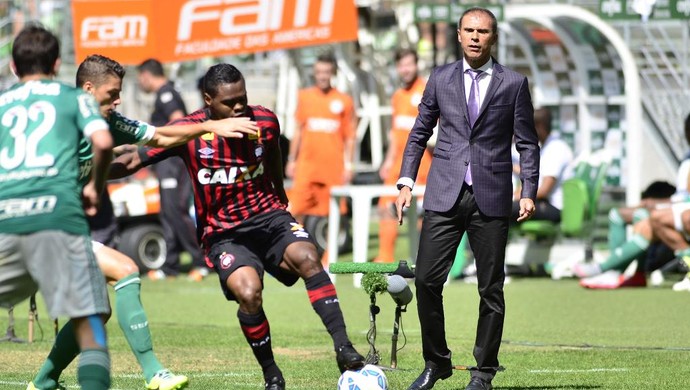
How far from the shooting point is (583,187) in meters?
16.2

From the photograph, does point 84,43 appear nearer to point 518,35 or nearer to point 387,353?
point 518,35

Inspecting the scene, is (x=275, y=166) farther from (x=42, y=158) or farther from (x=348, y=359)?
(x=42, y=158)

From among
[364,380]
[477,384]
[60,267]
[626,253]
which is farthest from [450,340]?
[60,267]

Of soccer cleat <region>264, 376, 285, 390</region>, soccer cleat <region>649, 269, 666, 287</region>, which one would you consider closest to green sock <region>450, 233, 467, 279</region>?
soccer cleat <region>649, 269, 666, 287</region>

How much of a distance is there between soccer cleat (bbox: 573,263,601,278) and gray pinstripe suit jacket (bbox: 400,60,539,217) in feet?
26.1

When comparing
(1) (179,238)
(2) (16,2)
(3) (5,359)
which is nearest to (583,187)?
(1) (179,238)

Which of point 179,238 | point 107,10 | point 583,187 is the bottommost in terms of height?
point 179,238

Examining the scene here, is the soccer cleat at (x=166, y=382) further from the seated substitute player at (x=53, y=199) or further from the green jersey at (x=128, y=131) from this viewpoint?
the green jersey at (x=128, y=131)

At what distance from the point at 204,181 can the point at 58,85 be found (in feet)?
6.86

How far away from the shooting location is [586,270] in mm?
16156

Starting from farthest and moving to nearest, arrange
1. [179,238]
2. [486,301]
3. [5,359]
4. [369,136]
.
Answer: [369,136] < [179,238] < [5,359] < [486,301]

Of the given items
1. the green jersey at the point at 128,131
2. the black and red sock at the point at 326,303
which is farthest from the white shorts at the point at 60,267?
the black and red sock at the point at 326,303

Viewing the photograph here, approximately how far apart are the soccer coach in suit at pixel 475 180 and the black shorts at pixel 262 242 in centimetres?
71

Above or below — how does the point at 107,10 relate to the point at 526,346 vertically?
above
